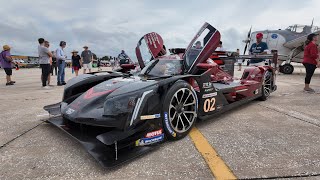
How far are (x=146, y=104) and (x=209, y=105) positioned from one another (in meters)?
1.28

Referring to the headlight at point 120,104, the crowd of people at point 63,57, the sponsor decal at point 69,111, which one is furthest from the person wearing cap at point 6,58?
the headlight at point 120,104

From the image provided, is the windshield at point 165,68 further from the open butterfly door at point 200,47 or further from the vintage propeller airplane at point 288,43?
the vintage propeller airplane at point 288,43

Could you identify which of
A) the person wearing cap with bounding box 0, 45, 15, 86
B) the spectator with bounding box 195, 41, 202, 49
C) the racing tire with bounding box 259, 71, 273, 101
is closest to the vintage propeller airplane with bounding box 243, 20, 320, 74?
the racing tire with bounding box 259, 71, 273, 101

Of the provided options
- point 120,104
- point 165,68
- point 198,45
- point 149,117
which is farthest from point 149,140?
point 198,45

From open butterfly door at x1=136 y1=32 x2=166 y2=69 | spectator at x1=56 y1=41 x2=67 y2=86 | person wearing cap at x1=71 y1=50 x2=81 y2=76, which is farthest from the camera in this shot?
person wearing cap at x1=71 y1=50 x2=81 y2=76

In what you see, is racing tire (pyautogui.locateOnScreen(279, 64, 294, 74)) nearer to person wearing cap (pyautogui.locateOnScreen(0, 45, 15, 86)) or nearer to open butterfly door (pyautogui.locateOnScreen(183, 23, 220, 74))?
open butterfly door (pyautogui.locateOnScreen(183, 23, 220, 74))

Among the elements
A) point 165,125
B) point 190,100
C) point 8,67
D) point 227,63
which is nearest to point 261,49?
point 227,63

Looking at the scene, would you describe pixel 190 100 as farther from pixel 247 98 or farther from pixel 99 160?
pixel 247 98

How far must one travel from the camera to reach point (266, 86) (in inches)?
234

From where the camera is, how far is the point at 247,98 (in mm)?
4867

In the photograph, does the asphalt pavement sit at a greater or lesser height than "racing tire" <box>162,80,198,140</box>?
lesser

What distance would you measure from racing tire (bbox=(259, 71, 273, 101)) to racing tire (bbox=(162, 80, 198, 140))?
2.89m

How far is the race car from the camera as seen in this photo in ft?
Answer: 8.32

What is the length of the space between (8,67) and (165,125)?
8.77 meters
